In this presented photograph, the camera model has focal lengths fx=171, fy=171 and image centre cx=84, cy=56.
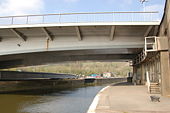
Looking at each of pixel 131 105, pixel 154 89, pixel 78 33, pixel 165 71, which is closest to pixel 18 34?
pixel 78 33

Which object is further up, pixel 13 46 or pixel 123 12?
pixel 123 12

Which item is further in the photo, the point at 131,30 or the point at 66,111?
the point at 131,30

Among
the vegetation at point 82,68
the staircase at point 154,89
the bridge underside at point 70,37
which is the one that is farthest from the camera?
the vegetation at point 82,68

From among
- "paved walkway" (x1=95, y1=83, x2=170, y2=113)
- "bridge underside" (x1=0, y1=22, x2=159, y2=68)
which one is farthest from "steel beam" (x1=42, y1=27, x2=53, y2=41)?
"paved walkway" (x1=95, y1=83, x2=170, y2=113)

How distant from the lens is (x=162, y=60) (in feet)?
40.9

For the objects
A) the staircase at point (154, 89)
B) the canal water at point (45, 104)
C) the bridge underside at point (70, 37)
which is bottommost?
the canal water at point (45, 104)

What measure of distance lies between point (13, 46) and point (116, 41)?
10598mm

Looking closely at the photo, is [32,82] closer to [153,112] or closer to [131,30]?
[131,30]

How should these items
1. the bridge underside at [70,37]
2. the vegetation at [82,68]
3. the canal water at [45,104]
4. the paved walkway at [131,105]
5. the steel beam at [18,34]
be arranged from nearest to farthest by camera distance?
1. the paved walkway at [131,105]
2. the canal water at [45,104]
3. the bridge underside at [70,37]
4. the steel beam at [18,34]
5. the vegetation at [82,68]

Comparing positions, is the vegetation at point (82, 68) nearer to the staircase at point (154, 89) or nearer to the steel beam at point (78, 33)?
the steel beam at point (78, 33)

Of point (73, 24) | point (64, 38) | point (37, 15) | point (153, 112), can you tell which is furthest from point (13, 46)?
point (153, 112)

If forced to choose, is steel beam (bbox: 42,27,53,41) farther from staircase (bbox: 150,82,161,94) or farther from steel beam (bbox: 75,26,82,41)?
staircase (bbox: 150,82,161,94)

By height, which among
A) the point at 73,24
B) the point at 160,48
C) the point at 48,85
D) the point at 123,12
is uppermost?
the point at 123,12

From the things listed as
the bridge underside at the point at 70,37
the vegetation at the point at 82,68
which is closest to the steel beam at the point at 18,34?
the bridge underside at the point at 70,37
